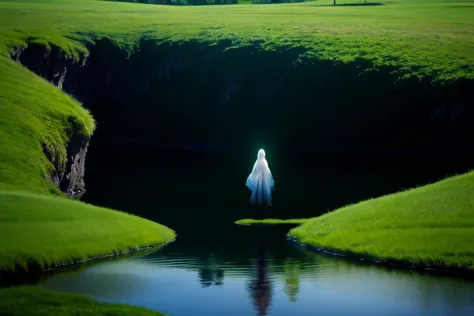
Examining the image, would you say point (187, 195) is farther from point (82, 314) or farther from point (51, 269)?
point (82, 314)

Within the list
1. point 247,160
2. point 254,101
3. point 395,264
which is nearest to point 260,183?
point 395,264

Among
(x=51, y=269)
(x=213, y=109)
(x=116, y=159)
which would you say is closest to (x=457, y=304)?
(x=51, y=269)

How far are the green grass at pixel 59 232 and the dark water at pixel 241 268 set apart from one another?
1226 mm

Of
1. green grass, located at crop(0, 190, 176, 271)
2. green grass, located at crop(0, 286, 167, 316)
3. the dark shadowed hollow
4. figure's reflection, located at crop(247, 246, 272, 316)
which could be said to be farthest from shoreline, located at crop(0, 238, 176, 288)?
figure's reflection, located at crop(247, 246, 272, 316)

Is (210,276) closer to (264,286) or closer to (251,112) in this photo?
(264,286)

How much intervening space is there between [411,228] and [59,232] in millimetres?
14907

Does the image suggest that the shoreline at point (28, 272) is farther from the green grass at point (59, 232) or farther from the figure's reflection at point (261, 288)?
the figure's reflection at point (261, 288)

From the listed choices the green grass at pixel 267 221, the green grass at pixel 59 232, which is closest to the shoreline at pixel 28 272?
the green grass at pixel 59 232

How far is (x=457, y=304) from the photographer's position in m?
35.0

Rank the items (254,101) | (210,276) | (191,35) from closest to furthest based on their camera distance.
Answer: (210,276)
(254,101)
(191,35)

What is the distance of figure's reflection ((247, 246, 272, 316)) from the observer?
35312 millimetres

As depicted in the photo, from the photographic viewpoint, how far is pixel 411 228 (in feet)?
150

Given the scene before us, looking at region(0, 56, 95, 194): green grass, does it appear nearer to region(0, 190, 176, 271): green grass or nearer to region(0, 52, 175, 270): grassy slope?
region(0, 52, 175, 270): grassy slope

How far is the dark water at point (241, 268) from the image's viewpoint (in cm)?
3553
